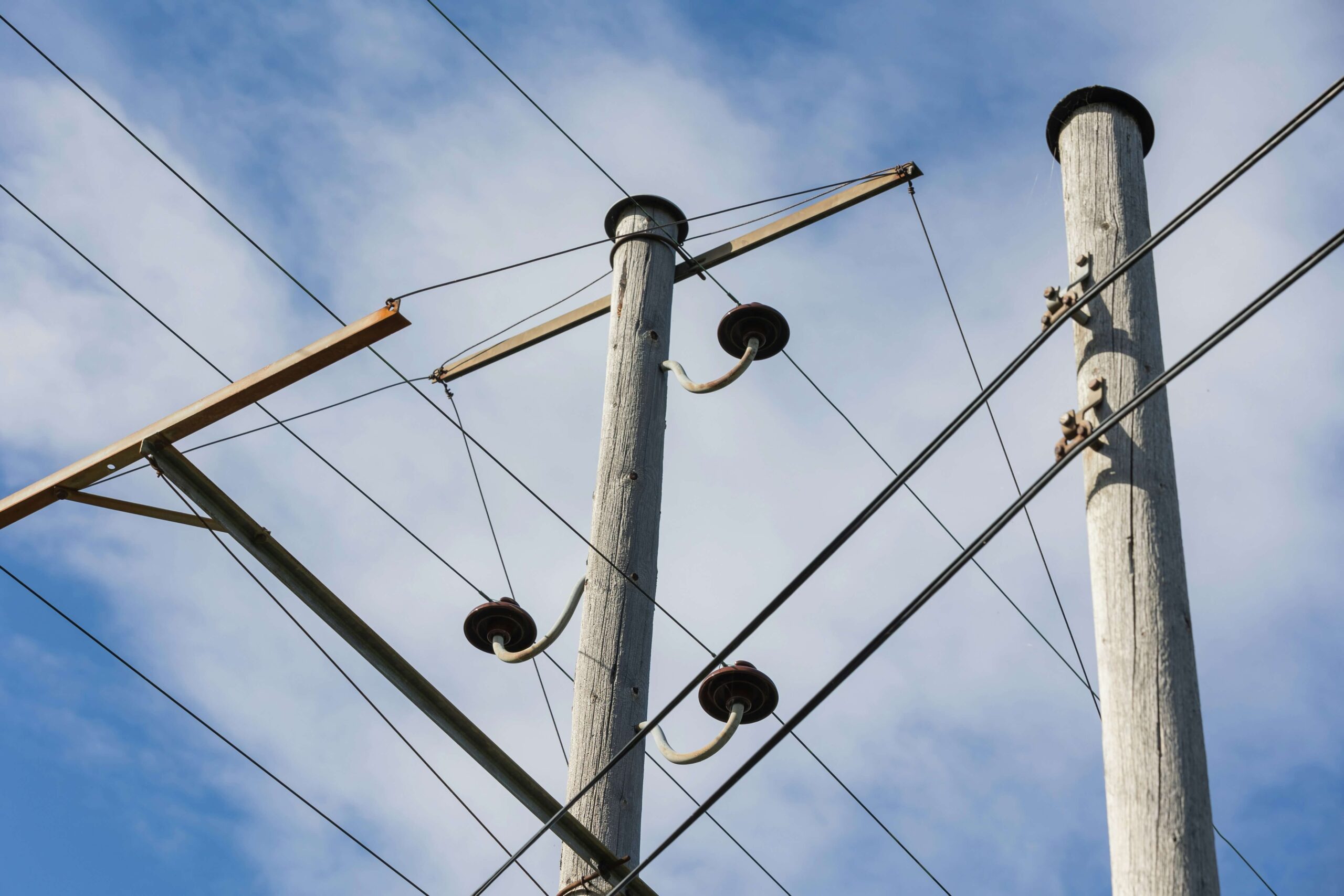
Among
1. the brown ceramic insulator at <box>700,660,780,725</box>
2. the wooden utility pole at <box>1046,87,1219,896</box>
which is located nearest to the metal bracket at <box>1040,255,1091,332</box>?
the wooden utility pole at <box>1046,87,1219,896</box>

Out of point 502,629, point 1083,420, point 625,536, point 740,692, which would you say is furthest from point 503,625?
point 1083,420

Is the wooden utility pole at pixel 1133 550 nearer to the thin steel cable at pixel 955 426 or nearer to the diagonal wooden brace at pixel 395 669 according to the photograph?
the thin steel cable at pixel 955 426

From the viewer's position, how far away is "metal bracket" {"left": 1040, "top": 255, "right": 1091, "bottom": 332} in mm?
4234

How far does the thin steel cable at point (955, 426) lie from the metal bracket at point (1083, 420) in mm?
194

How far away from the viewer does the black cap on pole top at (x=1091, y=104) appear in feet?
15.3

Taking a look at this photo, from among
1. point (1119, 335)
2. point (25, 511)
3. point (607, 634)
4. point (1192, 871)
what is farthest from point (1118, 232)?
point (25, 511)

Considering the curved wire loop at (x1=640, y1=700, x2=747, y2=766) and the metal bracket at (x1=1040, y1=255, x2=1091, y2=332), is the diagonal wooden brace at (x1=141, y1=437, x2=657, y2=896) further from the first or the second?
the metal bracket at (x1=1040, y1=255, x2=1091, y2=332)

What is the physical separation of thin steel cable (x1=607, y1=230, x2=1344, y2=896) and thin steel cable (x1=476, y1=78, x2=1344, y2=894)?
5.9 inches

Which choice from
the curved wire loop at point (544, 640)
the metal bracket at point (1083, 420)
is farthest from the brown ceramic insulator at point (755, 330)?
the metal bracket at point (1083, 420)

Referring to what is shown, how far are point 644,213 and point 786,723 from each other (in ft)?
9.84

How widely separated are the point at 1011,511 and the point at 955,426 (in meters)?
0.35

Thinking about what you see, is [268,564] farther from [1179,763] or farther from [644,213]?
[1179,763]

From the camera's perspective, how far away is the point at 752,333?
21.1 ft

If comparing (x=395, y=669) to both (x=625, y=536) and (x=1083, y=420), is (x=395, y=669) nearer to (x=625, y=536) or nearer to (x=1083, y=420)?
(x=625, y=536)
